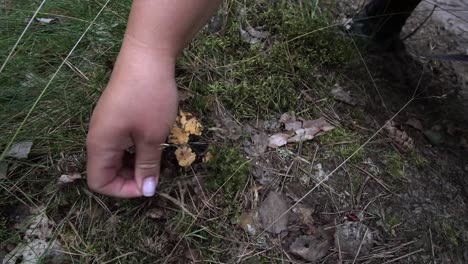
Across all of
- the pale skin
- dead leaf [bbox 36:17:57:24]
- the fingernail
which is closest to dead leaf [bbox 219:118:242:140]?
the fingernail

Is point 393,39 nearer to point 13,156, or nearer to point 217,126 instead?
point 217,126

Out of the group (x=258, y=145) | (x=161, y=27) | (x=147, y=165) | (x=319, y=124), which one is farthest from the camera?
(x=319, y=124)

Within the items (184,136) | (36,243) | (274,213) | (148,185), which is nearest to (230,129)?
(184,136)

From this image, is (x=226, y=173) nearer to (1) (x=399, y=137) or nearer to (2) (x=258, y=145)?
(2) (x=258, y=145)

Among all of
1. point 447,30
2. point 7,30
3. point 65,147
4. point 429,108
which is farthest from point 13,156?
point 447,30

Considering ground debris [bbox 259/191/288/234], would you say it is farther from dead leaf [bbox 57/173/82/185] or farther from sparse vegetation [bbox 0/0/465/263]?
dead leaf [bbox 57/173/82/185]

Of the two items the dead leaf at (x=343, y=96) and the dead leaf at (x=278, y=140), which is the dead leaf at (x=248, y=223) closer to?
the dead leaf at (x=278, y=140)

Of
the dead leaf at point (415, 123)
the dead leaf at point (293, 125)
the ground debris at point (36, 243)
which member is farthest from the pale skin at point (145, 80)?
the dead leaf at point (415, 123)
